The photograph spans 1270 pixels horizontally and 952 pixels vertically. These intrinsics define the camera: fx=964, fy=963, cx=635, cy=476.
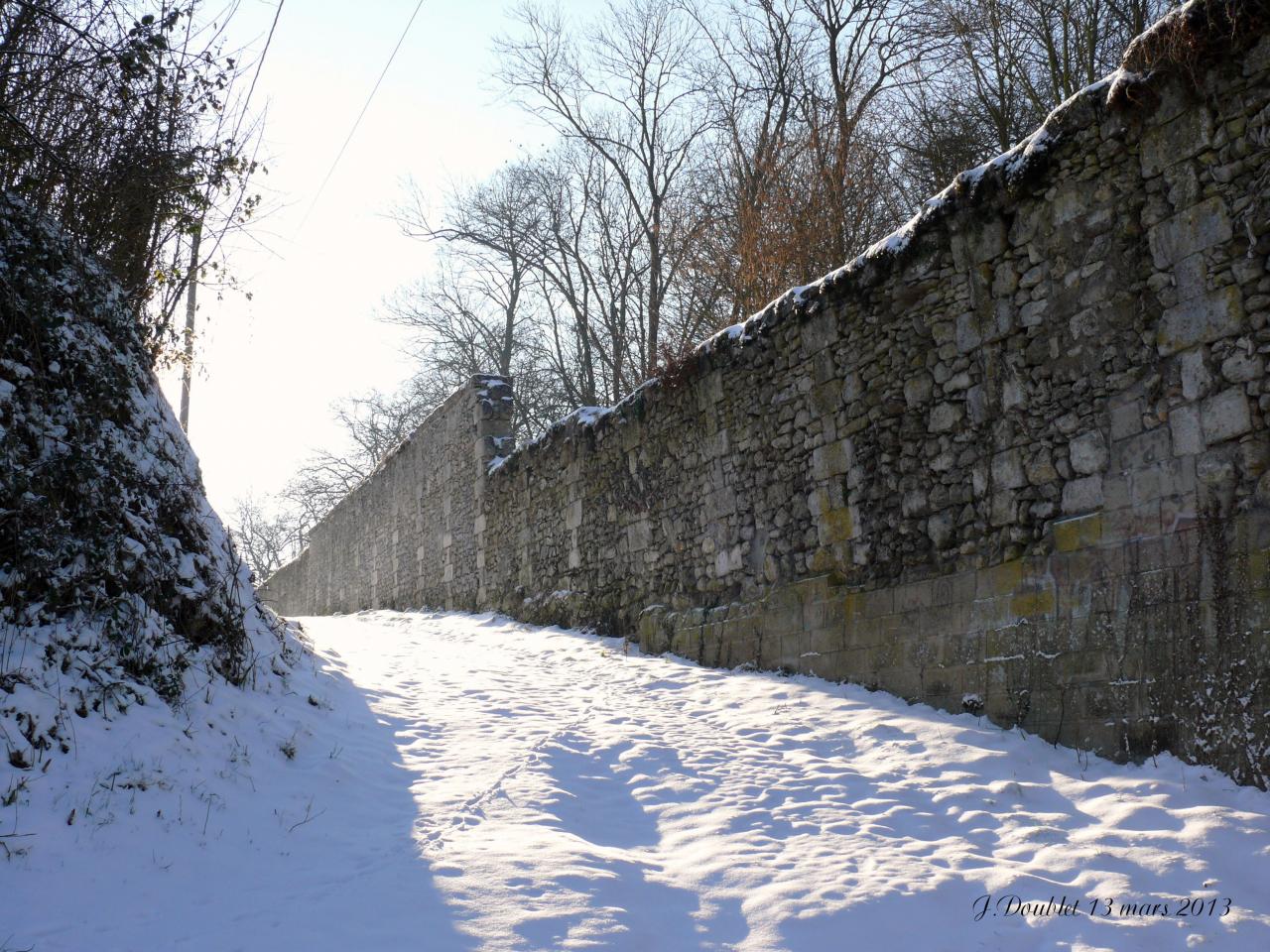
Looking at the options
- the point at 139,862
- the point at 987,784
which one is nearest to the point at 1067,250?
the point at 987,784

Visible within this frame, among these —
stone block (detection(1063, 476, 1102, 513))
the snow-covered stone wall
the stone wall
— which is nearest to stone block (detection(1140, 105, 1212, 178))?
the stone wall

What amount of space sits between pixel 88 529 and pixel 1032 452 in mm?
4702

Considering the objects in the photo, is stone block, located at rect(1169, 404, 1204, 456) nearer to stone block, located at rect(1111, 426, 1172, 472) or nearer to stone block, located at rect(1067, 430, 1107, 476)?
stone block, located at rect(1111, 426, 1172, 472)

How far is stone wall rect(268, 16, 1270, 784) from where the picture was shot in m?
4.05

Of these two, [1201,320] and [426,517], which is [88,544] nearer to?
[1201,320]

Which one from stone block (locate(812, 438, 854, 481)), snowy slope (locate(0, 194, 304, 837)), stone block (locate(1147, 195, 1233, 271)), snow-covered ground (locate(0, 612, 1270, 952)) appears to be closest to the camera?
snow-covered ground (locate(0, 612, 1270, 952))

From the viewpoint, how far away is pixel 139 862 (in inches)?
128

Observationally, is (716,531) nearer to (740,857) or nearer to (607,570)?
(607,570)

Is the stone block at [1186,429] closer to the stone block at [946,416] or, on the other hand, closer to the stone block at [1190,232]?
the stone block at [1190,232]

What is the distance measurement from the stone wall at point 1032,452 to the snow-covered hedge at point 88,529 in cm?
366

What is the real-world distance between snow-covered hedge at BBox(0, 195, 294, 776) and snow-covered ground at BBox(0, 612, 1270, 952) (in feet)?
0.86

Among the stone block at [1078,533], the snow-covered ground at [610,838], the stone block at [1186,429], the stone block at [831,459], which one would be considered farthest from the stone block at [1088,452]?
the stone block at [831,459]

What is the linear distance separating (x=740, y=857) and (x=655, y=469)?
5.33 m

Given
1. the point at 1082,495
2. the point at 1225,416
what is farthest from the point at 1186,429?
the point at 1082,495
